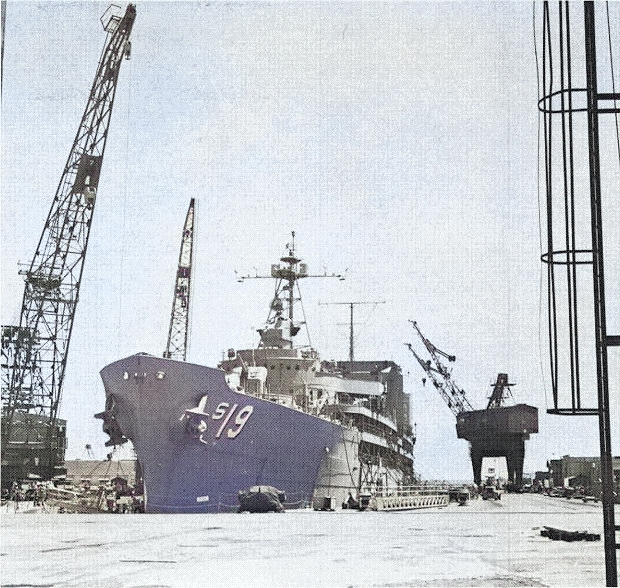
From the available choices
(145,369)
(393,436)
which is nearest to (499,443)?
(393,436)

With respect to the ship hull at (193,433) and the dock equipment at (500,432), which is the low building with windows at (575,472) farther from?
the ship hull at (193,433)

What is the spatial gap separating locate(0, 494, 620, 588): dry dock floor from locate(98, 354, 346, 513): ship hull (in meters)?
8.86

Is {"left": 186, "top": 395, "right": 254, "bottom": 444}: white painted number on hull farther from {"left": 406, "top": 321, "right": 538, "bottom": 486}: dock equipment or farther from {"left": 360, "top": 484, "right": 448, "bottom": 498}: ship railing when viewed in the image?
{"left": 406, "top": 321, "right": 538, "bottom": 486}: dock equipment

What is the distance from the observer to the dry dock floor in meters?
6.63

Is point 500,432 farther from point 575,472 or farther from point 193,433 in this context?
point 193,433

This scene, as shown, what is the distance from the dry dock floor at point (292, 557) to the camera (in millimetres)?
6629

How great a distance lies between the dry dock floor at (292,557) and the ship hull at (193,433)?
886cm

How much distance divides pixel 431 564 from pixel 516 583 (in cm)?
135

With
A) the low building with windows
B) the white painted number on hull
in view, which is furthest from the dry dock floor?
the low building with windows

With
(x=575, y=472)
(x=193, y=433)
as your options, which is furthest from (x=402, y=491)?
(x=575, y=472)

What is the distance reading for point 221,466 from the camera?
21766 mm

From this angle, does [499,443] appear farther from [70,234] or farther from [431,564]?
[431,564]

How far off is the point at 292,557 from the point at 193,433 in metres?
13.7

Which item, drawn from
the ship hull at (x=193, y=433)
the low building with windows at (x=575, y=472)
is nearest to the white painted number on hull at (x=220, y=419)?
the ship hull at (x=193, y=433)
